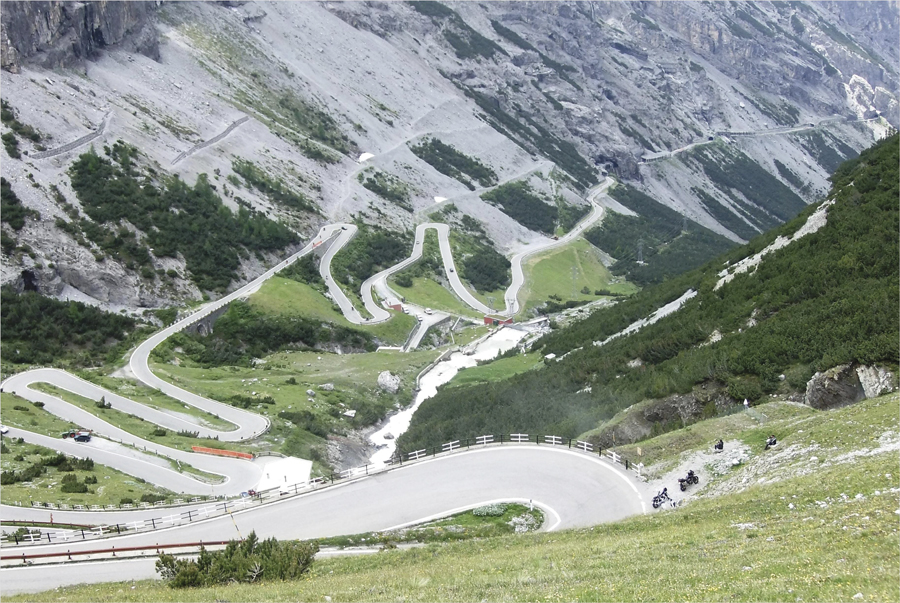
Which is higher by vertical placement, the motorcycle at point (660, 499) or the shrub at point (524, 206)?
the shrub at point (524, 206)

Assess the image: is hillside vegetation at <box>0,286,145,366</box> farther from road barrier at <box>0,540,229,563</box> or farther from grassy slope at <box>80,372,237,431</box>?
road barrier at <box>0,540,229,563</box>

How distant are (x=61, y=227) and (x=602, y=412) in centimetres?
6790

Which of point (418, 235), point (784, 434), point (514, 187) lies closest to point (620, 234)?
point (514, 187)

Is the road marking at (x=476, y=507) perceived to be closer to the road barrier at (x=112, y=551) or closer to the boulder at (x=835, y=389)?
the road barrier at (x=112, y=551)

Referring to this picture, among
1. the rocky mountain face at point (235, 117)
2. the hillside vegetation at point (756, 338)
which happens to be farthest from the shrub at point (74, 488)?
the rocky mountain face at point (235, 117)

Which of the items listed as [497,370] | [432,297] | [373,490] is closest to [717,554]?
[373,490]

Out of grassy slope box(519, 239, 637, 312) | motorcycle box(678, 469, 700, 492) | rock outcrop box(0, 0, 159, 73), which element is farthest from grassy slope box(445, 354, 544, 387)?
rock outcrop box(0, 0, 159, 73)

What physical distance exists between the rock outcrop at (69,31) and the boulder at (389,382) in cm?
7081

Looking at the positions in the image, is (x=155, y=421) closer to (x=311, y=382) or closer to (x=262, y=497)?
(x=311, y=382)

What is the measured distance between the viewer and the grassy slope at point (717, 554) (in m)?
15.4

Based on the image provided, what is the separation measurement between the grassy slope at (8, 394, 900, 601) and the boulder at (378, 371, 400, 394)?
4479 cm

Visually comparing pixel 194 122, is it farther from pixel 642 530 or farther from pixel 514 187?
pixel 642 530

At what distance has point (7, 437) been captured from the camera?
44562 mm

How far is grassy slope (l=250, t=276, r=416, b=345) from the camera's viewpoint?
285 feet
